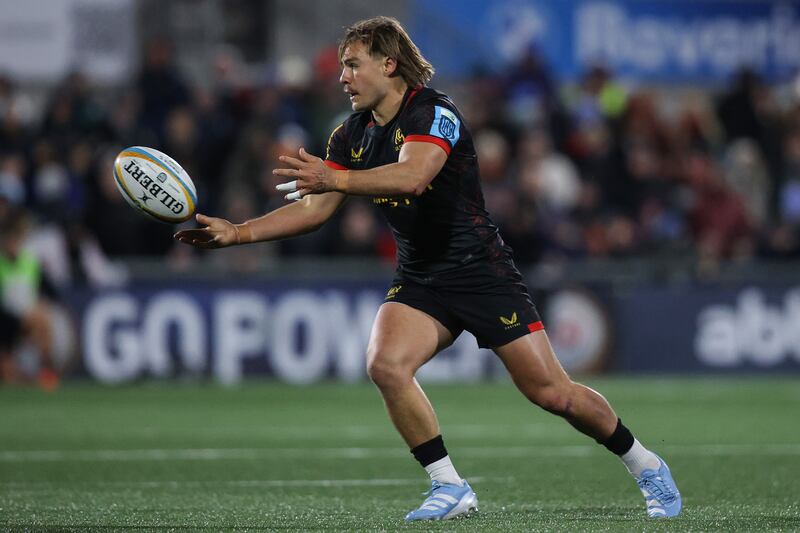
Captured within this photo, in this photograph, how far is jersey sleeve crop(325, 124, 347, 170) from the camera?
273 inches

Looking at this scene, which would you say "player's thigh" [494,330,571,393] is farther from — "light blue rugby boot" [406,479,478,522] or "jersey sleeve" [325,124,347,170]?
"jersey sleeve" [325,124,347,170]

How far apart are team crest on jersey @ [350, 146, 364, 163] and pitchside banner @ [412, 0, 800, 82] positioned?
13.4 metres

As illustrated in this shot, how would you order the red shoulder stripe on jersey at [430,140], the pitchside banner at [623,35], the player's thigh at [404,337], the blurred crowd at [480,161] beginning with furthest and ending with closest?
the pitchside banner at [623,35] → the blurred crowd at [480,161] → the player's thigh at [404,337] → the red shoulder stripe on jersey at [430,140]

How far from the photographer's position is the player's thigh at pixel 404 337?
6.53 m

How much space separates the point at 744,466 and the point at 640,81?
13629 mm

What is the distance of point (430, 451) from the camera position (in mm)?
6637

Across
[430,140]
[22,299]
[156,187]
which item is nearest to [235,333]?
[22,299]

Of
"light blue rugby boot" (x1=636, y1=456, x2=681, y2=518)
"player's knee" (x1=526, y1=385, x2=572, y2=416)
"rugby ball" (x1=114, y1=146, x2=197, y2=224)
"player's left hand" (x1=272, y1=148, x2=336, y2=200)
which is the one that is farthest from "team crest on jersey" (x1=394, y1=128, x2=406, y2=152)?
"light blue rugby boot" (x1=636, y1=456, x2=681, y2=518)

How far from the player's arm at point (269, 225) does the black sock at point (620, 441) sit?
1.71m

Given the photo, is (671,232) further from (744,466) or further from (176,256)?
(744,466)

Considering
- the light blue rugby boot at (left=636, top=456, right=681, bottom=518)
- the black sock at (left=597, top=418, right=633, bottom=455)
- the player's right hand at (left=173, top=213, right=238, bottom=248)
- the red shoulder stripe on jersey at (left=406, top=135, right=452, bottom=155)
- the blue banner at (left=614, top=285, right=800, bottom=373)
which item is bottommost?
the blue banner at (left=614, top=285, right=800, bottom=373)

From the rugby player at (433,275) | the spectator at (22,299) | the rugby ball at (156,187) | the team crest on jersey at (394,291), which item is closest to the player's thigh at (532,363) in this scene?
the rugby player at (433,275)

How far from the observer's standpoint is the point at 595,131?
18891mm

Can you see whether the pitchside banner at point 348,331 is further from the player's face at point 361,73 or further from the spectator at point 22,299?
the player's face at point 361,73
